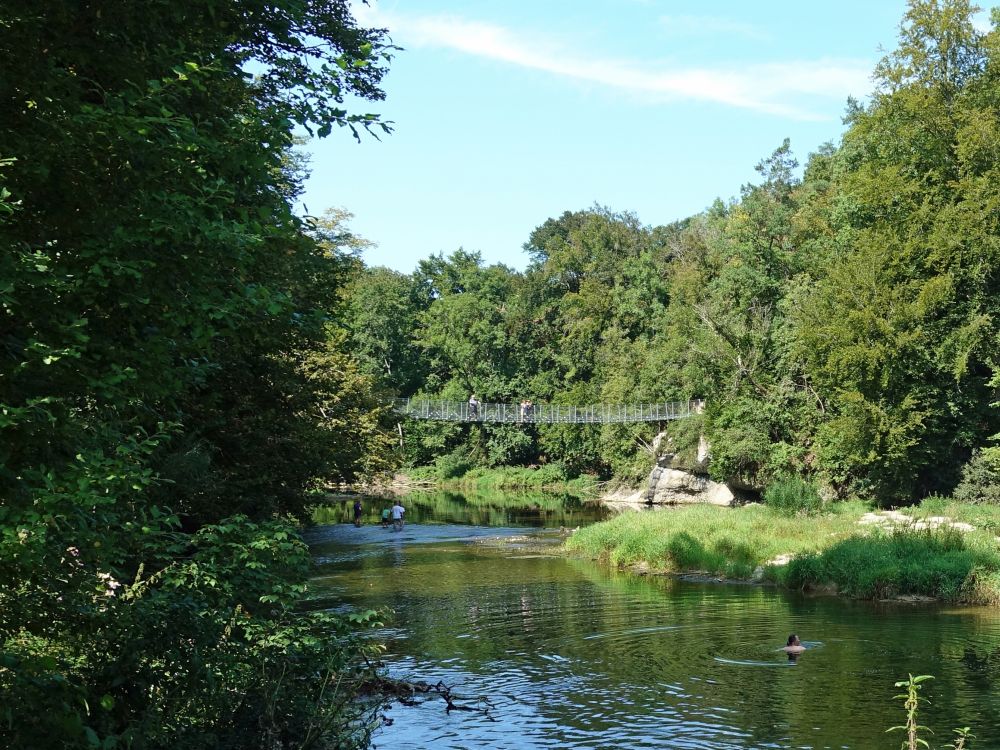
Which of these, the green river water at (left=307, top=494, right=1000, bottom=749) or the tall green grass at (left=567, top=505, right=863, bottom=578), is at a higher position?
the tall green grass at (left=567, top=505, right=863, bottom=578)

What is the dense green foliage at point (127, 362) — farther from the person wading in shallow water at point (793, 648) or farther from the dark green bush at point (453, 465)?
the dark green bush at point (453, 465)

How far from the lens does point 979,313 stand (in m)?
31.0

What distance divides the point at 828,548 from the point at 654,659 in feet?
27.9

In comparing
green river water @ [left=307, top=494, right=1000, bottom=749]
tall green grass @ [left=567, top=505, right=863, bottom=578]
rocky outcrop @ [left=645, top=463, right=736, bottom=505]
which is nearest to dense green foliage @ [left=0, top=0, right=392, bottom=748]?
green river water @ [left=307, top=494, right=1000, bottom=749]

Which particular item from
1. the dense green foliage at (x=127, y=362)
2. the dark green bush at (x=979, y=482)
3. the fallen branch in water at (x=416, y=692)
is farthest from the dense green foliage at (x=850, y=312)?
the dense green foliage at (x=127, y=362)

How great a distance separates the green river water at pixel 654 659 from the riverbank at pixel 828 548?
0.84m

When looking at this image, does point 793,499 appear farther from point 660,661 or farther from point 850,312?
point 660,661

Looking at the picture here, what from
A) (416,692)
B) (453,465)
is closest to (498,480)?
(453,465)

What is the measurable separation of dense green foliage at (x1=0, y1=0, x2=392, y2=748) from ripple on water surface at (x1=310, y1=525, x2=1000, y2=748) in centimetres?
381

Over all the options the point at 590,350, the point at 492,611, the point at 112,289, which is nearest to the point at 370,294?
the point at 590,350

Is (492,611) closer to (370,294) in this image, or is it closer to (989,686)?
(989,686)

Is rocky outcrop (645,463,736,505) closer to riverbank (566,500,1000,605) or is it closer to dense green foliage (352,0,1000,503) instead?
dense green foliage (352,0,1000,503)

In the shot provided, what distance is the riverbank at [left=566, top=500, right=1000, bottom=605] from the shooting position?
19.4 m

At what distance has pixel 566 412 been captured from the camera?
182 feet
